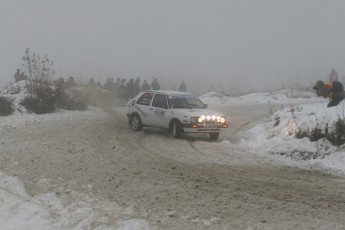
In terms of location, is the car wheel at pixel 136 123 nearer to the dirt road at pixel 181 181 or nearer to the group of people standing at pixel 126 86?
the dirt road at pixel 181 181

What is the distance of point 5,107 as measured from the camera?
835 inches

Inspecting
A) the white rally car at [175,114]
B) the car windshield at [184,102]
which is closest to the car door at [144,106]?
the white rally car at [175,114]

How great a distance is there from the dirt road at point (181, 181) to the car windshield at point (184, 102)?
171 centimetres

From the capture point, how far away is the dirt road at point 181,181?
6.25 meters

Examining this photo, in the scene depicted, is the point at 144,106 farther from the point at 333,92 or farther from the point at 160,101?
the point at 333,92

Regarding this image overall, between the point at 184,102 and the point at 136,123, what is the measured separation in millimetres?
1996

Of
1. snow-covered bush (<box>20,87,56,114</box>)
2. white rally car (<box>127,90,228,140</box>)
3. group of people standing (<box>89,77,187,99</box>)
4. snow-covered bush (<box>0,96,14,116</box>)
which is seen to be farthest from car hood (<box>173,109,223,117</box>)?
group of people standing (<box>89,77,187,99</box>)

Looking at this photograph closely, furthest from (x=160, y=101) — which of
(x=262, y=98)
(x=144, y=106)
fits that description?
(x=262, y=98)

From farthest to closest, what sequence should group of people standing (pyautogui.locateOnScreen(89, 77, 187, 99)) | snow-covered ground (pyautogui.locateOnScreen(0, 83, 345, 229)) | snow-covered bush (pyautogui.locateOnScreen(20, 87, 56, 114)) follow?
1. group of people standing (pyautogui.locateOnScreen(89, 77, 187, 99))
2. snow-covered bush (pyautogui.locateOnScreen(20, 87, 56, 114))
3. snow-covered ground (pyautogui.locateOnScreen(0, 83, 345, 229))

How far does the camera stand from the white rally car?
566 inches

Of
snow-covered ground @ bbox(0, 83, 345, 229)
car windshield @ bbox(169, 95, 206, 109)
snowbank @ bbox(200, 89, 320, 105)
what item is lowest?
snow-covered ground @ bbox(0, 83, 345, 229)

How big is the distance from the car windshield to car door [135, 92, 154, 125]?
985 mm

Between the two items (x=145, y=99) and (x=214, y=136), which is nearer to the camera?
(x=214, y=136)

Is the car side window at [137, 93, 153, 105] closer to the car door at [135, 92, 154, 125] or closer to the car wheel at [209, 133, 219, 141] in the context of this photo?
the car door at [135, 92, 154, 125]
